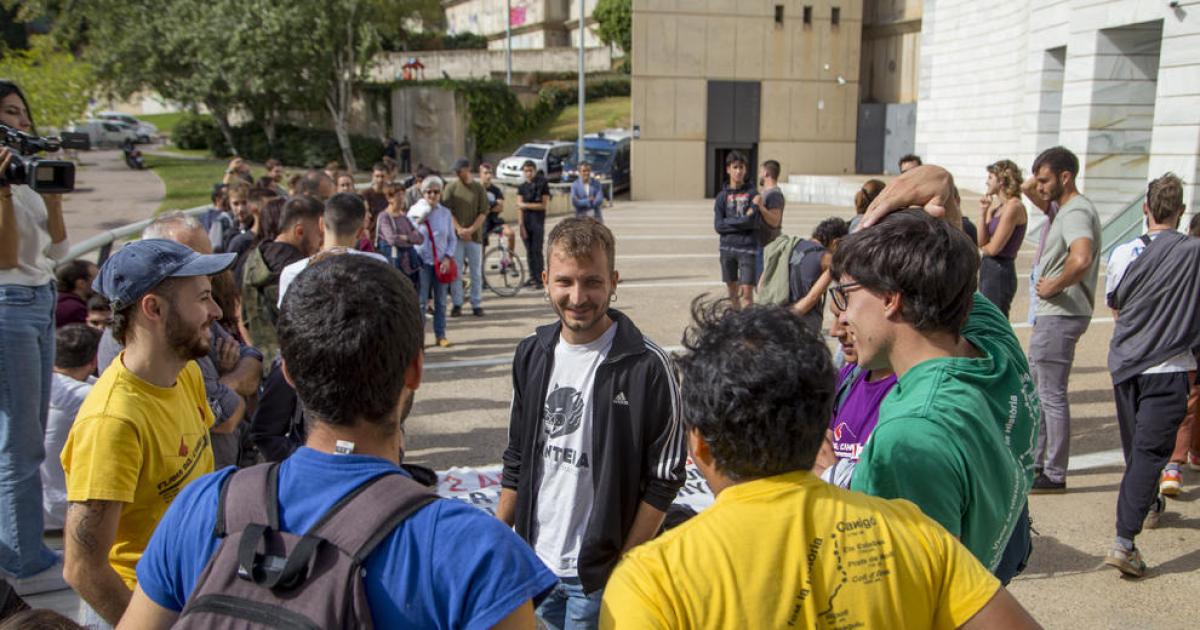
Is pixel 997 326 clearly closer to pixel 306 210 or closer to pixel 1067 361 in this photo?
pixel 1067 361

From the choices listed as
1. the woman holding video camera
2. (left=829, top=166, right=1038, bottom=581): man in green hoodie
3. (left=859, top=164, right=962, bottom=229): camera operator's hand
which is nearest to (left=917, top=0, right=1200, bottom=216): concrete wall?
(left=859, top=164, right=962, bottom=229): camera operator's hand

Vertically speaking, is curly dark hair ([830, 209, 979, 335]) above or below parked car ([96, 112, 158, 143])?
below

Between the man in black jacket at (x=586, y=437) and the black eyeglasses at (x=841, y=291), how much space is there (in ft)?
2.44

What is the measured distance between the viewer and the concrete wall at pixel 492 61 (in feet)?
188

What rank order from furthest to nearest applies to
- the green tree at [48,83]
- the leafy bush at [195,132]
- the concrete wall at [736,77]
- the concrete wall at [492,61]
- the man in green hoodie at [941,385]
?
the concrete wall at [492,61] < the leafy bush at [195,132] < the concrete wall at [736,77] < the green tree at [48,83] < the man in green hoodie at [941,385]

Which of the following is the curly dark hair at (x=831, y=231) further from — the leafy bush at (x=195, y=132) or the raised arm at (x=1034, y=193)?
the leafy bush at (x=195, y=132)

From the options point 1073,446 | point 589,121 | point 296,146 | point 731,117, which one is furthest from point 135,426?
point 589,121

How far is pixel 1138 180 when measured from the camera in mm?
13852

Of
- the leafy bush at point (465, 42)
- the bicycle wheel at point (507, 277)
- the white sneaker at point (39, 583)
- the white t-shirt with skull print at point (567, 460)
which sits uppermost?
the leafy bush at point (465, 42)

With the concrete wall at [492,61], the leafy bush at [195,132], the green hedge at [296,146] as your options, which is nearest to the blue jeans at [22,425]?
the green hedge at [296,146]

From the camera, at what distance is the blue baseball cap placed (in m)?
2.56

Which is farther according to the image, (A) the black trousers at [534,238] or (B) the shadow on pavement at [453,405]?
(A) the black trousers at [534,238]

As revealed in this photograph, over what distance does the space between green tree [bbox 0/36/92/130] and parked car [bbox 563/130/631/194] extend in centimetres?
1759

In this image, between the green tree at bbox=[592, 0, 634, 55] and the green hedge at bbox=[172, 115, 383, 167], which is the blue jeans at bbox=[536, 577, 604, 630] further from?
the green tree at bbox=[592, 0, 634, 55]
